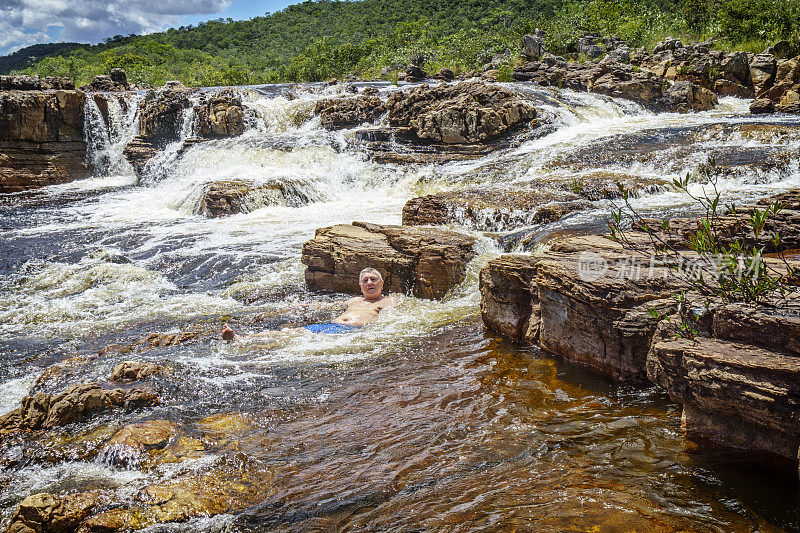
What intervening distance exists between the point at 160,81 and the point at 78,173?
1562 centimetres

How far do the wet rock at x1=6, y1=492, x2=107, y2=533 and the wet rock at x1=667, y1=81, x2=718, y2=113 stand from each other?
18165 millimetres

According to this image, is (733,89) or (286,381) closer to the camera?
(286,381)

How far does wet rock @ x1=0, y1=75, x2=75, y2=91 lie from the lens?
17031 millimetres

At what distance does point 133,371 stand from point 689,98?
1758cm

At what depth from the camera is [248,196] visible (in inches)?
476

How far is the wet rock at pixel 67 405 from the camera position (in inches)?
134

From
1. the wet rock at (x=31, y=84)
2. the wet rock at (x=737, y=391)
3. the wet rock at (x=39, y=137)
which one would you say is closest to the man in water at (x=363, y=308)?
the wet rock at (x=737, y=391)

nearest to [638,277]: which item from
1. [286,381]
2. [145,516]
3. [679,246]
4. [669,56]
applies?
[679,246]

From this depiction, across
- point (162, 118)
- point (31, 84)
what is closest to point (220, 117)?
point (162, 118)

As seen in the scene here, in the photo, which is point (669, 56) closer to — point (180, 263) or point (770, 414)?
point (180, 263)

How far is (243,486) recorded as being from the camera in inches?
106

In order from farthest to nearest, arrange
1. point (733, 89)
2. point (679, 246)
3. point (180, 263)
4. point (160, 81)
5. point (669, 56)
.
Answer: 1. point (160, 81)
2. point (669, 56)
3. point (733, 89)
4. point (180, 263)
5. point (679, 246)

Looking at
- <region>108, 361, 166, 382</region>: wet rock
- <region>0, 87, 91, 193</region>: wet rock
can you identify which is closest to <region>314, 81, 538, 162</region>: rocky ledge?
<region>0, 87, 91, 193</region>: wet rock

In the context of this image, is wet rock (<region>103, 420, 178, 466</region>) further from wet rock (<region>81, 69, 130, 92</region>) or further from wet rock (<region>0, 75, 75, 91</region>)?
wet rock (<region>81, 69, 130, 92</region>)
